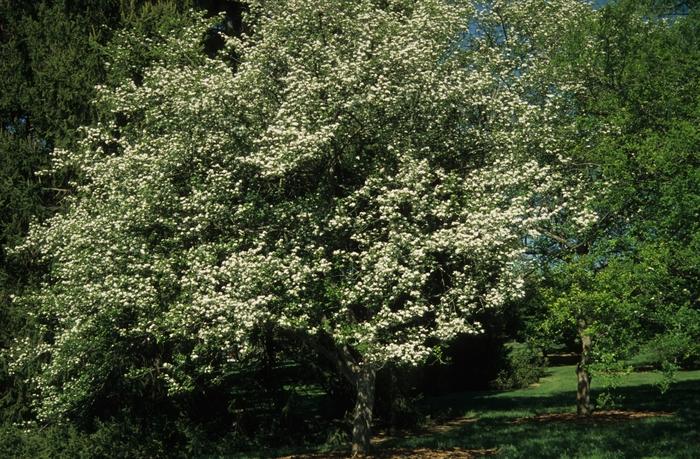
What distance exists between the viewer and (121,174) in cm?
1527

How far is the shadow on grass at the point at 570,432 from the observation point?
14.5 m

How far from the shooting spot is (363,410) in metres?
15.9

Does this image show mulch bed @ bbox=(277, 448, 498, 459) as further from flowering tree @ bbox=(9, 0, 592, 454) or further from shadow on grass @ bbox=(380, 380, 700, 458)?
flowering tree @ bbox=(9, 0, 592, 454)

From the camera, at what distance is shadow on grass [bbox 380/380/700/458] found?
14538 millimetres

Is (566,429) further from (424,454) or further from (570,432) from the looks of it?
(424,454)

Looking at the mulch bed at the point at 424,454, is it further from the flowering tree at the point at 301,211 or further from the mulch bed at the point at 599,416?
the mulch bed at the point at 599,416

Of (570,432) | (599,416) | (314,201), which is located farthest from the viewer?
(599,416)

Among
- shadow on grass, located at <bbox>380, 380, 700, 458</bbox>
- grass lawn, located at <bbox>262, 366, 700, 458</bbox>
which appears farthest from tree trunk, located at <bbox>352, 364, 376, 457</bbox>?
shadow on grass, located at <bbox>380, 380, 700, 458</bbox>

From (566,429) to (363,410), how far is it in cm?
626

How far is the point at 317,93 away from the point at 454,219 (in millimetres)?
4317

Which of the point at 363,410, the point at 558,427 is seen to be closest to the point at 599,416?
the point at 558,427

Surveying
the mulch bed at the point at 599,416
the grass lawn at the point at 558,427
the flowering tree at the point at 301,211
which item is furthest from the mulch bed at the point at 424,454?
the mulch bed at the point at 599,416

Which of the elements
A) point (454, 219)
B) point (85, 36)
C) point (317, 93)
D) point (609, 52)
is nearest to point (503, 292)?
point (454, 219)

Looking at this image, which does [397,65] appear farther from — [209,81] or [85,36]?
[85,36]
